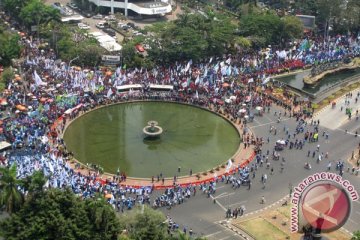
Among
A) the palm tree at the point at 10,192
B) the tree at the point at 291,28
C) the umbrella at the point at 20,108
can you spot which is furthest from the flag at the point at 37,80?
the tree at the point at 291,28

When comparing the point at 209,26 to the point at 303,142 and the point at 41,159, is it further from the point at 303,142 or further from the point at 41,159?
the point at 41,159

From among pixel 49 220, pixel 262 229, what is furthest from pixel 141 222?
pixel 262 229

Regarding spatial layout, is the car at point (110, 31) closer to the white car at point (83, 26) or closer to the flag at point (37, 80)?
the white car at point (83, 26)

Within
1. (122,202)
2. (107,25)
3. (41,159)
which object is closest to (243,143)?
(122,202)

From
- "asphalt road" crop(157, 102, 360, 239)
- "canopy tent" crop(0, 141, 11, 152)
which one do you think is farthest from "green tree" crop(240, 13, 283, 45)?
"canopy tent" crop(0, 141, 11, 152)

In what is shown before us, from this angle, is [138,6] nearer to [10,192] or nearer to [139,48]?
[139,48]

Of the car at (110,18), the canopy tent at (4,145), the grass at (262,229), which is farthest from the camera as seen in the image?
the car at (110,18)
